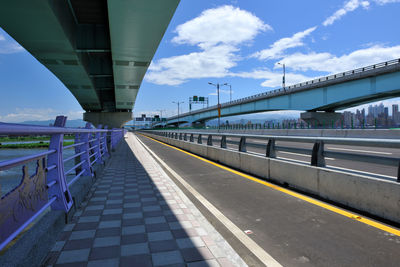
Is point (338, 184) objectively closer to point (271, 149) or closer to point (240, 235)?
point (240, 235)

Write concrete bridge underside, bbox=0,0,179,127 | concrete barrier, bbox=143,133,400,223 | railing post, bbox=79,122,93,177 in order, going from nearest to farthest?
1. concrete barrier, bbox=143,133,400,223
2. railing post, bbox=79,122,93,177
3. concrete bridge underside, bbox=0,0,179,127

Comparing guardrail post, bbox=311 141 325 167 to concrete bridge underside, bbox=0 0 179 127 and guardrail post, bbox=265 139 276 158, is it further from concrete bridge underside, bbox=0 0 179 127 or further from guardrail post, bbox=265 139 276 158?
concrete bridge underside, bbox=0 0 179 127

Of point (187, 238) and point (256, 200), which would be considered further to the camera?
point (256, 200)

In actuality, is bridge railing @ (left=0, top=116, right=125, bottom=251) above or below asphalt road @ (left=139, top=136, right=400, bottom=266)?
above

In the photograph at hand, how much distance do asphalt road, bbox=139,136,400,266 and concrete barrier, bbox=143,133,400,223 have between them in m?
0.51

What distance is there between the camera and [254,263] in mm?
3080

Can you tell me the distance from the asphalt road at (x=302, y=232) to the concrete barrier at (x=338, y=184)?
51cm

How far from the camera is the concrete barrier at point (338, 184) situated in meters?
4.25

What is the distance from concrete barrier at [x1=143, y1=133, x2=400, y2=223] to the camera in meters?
4.25

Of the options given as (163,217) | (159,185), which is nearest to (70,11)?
(159,185)

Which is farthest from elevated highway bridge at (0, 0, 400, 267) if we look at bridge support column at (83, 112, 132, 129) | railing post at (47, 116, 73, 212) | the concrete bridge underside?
bridge support column at (83, 112, 132, 129)

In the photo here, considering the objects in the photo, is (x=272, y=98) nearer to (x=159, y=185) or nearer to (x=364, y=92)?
(x=364, y=92)

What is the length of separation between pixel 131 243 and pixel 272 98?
178 ft

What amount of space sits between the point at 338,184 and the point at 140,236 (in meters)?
3.81
